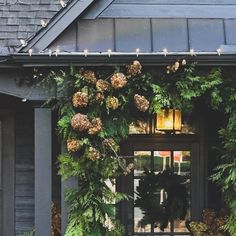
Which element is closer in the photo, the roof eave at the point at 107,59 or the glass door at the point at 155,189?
the roof eave at the point at 107,59

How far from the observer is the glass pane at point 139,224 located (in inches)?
309

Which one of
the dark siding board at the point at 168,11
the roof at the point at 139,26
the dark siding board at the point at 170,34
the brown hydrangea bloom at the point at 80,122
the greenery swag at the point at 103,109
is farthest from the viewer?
the dark siding board at the point at 168,11

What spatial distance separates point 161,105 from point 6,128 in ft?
7.35

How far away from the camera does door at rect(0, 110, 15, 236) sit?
7285 mm

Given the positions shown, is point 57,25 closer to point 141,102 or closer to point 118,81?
point 118,81

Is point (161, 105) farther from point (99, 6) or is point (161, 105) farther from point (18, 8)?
point (18, 8)

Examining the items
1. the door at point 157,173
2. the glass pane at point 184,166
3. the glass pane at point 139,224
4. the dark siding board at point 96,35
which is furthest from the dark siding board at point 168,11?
the glass pane at point 139,224

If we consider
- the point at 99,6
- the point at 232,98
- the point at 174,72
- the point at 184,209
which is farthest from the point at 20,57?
the point at 184,209

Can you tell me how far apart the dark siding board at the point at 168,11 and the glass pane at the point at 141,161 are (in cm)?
206

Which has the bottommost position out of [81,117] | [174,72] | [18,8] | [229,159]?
[229,159]

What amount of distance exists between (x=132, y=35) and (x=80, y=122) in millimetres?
1119

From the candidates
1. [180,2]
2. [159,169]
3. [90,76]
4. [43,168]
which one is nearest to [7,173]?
[43,168]

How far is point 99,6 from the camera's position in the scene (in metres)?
6.36

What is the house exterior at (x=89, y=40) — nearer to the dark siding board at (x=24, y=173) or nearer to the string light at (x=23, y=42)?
the string light at (x=23, y=42)
